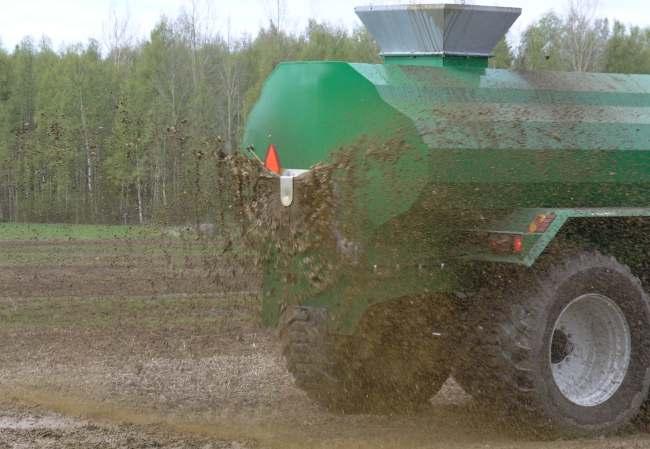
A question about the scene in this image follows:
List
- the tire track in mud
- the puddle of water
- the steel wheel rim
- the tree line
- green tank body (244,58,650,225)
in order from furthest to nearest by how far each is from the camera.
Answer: the tree line < the puddle of water < the steel wheel rim < the tire track in mud < green tank body (244,58,650,225)

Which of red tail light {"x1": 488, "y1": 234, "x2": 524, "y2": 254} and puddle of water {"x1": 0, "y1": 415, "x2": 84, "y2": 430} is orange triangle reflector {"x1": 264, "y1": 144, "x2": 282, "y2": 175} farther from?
puddle of water {"x1": 0, "y1": 415, "x2": 84, "y2": 430}

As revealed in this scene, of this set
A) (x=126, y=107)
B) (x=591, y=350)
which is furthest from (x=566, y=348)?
(x=126, y=107)

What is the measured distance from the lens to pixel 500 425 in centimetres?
634

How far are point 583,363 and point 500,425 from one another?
0.65 m

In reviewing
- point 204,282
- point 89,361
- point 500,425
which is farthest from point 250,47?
point 500,425

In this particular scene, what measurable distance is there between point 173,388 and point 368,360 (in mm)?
1812

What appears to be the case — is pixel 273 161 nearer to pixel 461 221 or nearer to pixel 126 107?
pixel 461 221

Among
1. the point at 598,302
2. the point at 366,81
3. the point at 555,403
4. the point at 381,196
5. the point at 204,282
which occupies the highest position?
the point at 366,81

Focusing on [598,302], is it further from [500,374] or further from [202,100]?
[202,100]

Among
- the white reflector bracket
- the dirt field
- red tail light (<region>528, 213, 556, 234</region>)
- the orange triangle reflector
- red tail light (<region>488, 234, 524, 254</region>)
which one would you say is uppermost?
the orange triangle reflector

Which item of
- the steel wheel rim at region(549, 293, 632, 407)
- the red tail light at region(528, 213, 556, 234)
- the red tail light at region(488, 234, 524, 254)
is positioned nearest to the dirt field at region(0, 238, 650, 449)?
the steel wheel rim at region(549, 293, 632, 407)

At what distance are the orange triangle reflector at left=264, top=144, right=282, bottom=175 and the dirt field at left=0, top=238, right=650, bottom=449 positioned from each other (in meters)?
0.72

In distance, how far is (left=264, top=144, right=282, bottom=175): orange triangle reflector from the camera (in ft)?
20.4

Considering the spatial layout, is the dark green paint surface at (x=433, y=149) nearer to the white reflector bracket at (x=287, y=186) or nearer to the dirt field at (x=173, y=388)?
the white reflector bracket at (x=287, y=186)
